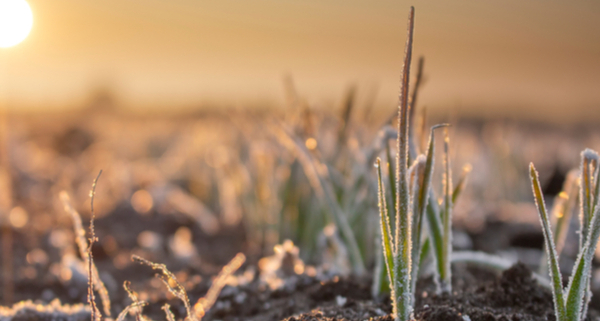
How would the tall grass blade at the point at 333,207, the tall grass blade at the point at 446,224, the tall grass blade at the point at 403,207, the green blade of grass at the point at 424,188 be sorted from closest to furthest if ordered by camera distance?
the tall grass blade at the point at 403,207 < the green blade of grass at the point at 424,188 < the tall grass blade at the point at 446,224 < the tall grass blade at the point at 333,207

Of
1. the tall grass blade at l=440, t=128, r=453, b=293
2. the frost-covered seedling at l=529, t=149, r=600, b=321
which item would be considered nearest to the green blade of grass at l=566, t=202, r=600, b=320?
the frost-covered seedling at l=529, t=149, r=600, b=321

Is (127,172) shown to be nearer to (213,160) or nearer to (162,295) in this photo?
(213,160)

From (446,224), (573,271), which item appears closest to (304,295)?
(446,224)

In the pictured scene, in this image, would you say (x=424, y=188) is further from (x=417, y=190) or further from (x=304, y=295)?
(x=304, y=295)

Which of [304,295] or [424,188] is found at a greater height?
[424,188]

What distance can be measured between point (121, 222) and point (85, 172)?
1.87m

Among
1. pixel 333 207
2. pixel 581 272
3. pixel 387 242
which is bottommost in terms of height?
pixel 581 272

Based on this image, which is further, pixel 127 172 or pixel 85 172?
pixel 85 172

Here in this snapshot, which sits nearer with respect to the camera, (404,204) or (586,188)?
(404,204)

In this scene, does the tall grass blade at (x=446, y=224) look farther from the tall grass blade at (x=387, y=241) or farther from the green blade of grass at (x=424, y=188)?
the tall grass blade at (x=387, y=241)

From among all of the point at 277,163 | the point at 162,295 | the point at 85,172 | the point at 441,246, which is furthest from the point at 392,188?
the point at 85,172

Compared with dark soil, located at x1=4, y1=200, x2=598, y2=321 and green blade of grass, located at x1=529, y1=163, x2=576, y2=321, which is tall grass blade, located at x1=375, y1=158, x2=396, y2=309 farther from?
green blade of grass, located at x1=529, y1=163, x2=576, y2=321

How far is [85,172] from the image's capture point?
183 inches

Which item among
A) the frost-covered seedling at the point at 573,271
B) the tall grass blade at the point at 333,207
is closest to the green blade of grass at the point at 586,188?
the frost-covered seedling at the point at 573,271
